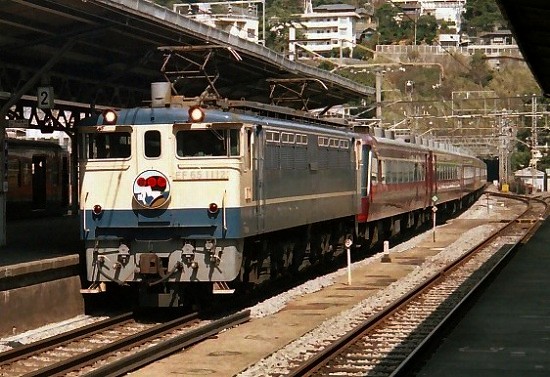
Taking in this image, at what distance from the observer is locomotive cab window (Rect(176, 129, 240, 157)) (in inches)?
627

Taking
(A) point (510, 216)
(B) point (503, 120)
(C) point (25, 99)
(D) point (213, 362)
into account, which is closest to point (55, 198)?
(C) point (25, 99)

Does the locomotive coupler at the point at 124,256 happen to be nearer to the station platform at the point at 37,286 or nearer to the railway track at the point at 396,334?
the station platform at the point at 37,286

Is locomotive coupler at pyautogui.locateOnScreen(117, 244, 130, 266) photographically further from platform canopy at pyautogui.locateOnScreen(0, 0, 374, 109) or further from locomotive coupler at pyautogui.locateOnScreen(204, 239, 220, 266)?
platform canopy at pyautogui.locateOnScreen(0, 0, 374, 109)

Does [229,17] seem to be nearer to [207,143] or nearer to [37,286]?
[207,143]

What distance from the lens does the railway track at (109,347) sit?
39.7ft

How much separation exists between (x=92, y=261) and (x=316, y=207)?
19.6ft

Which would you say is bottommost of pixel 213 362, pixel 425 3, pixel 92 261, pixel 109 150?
pixel 213 362

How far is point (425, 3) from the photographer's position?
19375 centimetres

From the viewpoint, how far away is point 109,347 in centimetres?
1316

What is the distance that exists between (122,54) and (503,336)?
10198 mm

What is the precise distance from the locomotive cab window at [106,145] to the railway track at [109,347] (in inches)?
99.0

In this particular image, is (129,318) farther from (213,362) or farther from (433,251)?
(433,251)

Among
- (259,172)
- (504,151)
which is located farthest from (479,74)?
(259,172)

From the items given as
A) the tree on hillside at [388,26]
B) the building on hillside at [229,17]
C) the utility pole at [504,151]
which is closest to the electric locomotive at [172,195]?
the building on hillside at [229,17]
